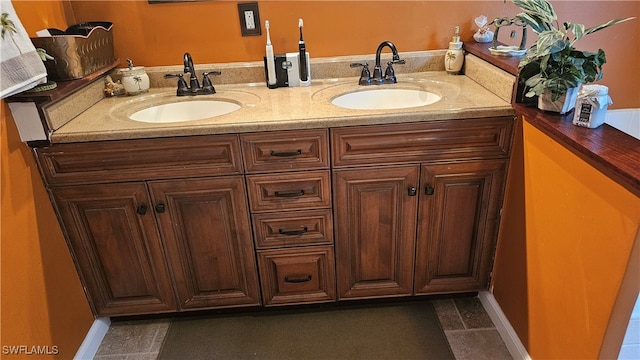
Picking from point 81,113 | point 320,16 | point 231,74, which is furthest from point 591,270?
point 81,113

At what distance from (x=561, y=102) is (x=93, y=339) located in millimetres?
1867

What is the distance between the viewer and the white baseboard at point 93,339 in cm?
160

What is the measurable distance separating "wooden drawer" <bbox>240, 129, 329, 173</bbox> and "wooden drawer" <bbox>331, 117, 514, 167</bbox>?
0.16 ft

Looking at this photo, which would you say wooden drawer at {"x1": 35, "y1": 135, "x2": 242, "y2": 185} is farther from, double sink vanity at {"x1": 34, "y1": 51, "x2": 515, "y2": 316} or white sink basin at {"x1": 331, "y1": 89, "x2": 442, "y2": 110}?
white sink basin at {"x1": 331, "y1": 89, "x2": 442, "y2": 110}

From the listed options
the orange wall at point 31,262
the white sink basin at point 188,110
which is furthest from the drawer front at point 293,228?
the orange wall at point 31,262

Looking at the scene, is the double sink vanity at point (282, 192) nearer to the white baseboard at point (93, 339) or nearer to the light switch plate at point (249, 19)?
the white baseboard at point (93, 339)

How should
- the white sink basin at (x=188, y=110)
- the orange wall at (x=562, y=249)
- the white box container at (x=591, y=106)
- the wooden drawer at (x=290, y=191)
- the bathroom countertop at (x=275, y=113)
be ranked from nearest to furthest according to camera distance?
the orange wall at (x=562, y=249) → the white box container at (x=591, y=106) → the bathroom countertop at (x=275, y=113) → the wooden drawer at (x=290, y=191) → the white sink basin at (x=188, y=110)

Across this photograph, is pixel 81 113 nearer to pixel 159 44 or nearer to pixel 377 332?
pixel 159 44

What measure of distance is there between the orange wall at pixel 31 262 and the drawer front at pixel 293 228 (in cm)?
71

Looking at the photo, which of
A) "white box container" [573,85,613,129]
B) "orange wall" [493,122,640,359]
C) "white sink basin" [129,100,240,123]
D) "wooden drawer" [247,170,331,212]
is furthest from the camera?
"white sink basin" [129,100,240,123]

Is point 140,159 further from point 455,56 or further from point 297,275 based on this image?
point 455,56

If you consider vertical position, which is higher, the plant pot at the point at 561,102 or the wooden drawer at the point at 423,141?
the plant pot at the point at 561,102

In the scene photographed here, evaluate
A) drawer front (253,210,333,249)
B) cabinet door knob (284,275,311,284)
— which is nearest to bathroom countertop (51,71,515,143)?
drawer front (253,210,333,249)

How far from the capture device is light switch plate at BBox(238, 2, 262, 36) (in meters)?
1.77
